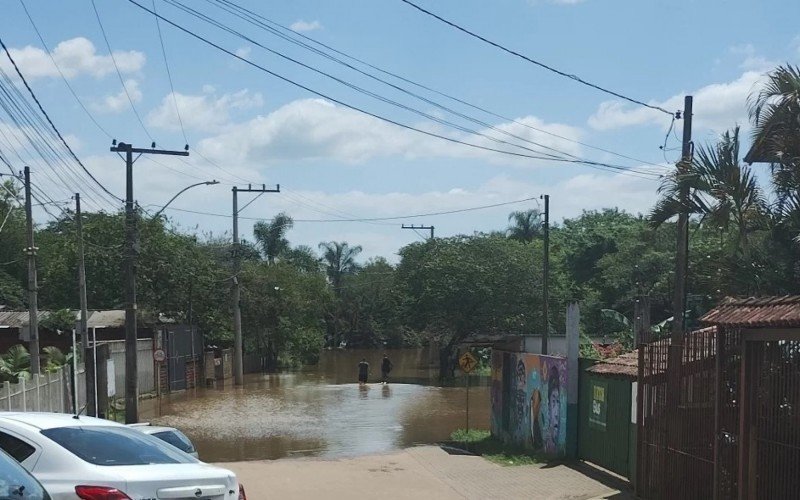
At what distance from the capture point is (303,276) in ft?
215

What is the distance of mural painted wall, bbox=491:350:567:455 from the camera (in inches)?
676

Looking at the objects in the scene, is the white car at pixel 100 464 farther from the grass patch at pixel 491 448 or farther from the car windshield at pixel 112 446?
the grass patch at pixel 491 448

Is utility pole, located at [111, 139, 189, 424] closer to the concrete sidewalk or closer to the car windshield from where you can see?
the concrete sidewalk

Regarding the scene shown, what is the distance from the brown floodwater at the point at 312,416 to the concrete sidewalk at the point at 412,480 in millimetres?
2846

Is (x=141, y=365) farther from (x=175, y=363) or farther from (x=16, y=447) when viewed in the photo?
(x=16, y=447)

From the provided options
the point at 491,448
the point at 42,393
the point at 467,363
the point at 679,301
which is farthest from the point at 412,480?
the point at 42,393

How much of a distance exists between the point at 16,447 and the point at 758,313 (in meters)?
7.27

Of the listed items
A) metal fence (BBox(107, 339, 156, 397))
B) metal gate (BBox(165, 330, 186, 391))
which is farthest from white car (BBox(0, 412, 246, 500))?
metal gate (BBox(165, 330, 186, 391))

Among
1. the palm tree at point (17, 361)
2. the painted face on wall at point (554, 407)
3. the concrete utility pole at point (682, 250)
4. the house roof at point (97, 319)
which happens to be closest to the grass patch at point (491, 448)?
the painted face on wall at point (554, 407)

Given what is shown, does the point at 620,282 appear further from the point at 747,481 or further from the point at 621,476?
the point at 747,481

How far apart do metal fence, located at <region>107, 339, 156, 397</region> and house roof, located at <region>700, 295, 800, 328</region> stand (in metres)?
27.5

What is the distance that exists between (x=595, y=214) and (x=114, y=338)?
65.1 m

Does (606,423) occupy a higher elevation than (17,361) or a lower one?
higher

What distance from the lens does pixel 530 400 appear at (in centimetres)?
1897
